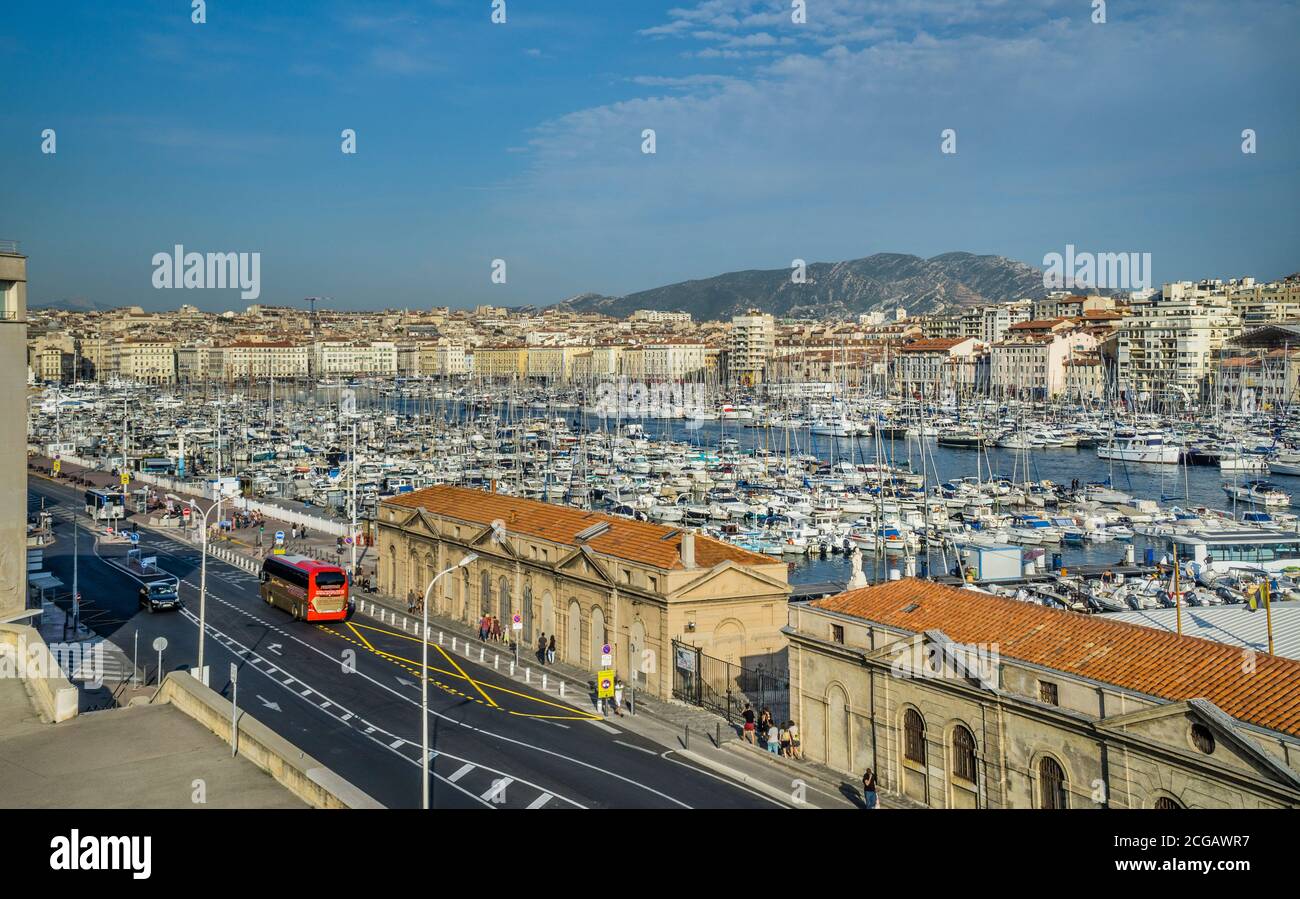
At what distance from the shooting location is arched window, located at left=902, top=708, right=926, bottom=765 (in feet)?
69.9

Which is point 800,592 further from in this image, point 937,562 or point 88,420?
point 88,420

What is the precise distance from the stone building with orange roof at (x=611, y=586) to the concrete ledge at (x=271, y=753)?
12.4m

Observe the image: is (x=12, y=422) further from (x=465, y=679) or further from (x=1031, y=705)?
(x=1031, y=705)

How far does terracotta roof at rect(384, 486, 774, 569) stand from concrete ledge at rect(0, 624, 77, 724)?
49.2 ft

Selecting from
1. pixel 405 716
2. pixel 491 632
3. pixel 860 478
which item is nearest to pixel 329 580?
pixel 491 632

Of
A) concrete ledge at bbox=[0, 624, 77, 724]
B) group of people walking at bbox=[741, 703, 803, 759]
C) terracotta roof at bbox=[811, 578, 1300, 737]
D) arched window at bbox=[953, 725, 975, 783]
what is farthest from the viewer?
group of people walking at bbox=[741, 703, 803, 759]

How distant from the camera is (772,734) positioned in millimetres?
24219

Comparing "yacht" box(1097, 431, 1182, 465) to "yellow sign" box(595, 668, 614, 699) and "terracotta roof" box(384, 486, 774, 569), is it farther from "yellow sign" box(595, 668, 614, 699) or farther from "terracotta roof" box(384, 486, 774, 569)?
"yellow sign" box(595, 668, 614, 699)

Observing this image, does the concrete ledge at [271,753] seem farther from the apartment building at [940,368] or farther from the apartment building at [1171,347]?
the apartment building at [940,368]

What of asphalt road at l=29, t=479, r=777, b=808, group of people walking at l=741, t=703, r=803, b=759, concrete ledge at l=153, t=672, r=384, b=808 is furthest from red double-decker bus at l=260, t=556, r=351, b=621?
concrete ledge at l=153, t=672, r=384, b=808

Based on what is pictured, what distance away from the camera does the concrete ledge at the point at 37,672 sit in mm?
15383

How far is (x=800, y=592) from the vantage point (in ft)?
137

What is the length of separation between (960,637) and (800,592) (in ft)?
66.6
